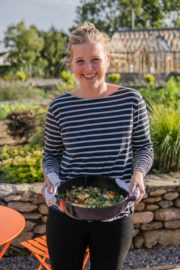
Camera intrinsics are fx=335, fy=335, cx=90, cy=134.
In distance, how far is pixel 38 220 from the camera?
3154mm

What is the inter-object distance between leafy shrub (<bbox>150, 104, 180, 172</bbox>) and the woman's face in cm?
220

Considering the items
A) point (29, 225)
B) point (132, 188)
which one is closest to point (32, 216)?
point (29, 225)

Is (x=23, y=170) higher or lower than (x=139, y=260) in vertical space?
higher

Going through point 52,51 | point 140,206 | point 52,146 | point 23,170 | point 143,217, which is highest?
point 52,51

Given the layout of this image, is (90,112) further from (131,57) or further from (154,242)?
(131,57)

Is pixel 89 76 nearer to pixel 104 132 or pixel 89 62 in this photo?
pixel 89 62

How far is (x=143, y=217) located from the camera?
3213 mm

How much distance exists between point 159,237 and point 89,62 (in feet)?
7.86

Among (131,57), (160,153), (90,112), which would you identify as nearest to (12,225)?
(90,112)

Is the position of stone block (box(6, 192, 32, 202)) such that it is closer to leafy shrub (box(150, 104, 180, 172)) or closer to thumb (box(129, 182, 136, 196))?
leafy shrub (box(150, 104, 180, 172))

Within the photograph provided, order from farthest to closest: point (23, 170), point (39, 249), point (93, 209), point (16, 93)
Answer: point (16, 93) < point (23, 170) < point (39, 249) < point (93, 209)

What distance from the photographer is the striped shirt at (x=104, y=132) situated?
1485 millimetres

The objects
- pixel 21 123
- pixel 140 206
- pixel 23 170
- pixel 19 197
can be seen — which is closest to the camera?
pixel 19 197

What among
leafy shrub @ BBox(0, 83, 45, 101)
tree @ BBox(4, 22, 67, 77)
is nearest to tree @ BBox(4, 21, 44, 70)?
tree @ BBox(4, 22, 67, 77)
